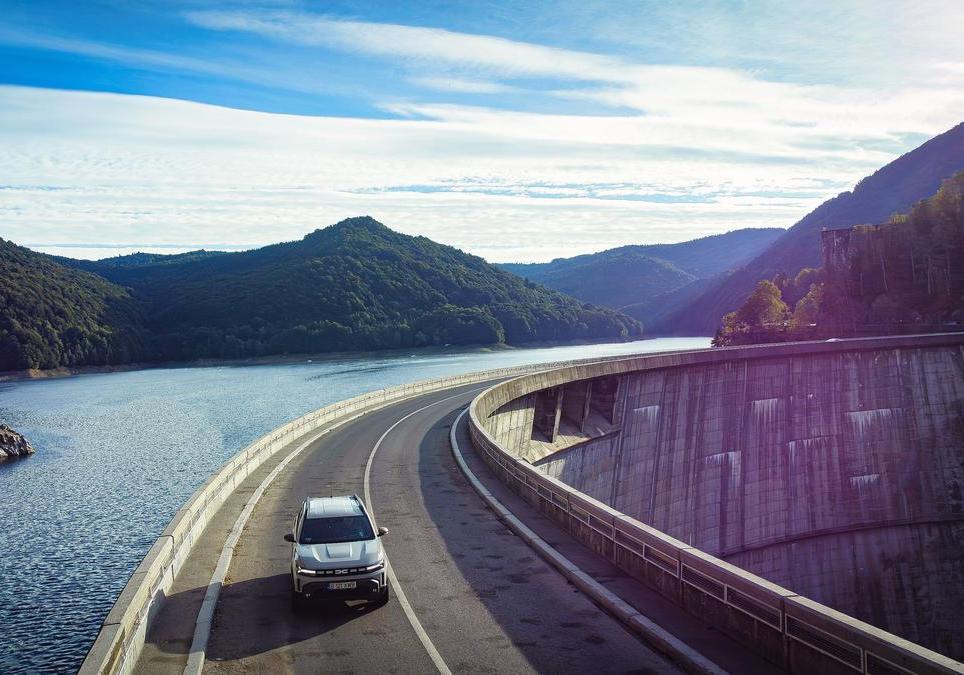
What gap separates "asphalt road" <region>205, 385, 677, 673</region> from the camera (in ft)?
37.1

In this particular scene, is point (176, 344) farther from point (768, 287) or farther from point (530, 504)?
point (530, 504)

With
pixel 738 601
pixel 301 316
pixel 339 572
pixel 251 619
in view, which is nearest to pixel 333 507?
pixel 339 572

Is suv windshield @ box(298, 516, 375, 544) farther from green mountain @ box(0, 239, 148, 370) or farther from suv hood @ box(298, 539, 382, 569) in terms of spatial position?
green mountain @ box(0, 239, 148, 370)

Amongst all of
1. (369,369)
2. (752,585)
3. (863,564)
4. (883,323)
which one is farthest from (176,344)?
(752,585)

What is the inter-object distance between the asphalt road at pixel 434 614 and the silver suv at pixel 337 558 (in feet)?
1.47

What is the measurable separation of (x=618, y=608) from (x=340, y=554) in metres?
4.74

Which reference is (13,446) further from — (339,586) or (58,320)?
(58,320)

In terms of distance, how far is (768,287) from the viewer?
113812 millimetres

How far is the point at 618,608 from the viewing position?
12477 mm

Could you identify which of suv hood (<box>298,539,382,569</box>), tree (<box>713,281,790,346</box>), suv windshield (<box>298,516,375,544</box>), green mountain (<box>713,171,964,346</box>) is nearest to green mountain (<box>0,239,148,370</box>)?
tree (<box>713,281,790,346</box>)

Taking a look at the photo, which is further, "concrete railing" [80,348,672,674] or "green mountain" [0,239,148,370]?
Result: "green mountain" [0,239,148,370]

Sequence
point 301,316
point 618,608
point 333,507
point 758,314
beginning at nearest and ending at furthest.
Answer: point 618,608, point 333,507, point 758,314, point 301,316

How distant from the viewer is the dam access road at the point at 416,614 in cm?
1131

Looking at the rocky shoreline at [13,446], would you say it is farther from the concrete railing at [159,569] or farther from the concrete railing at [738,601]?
the concrete railing at [738,601]
